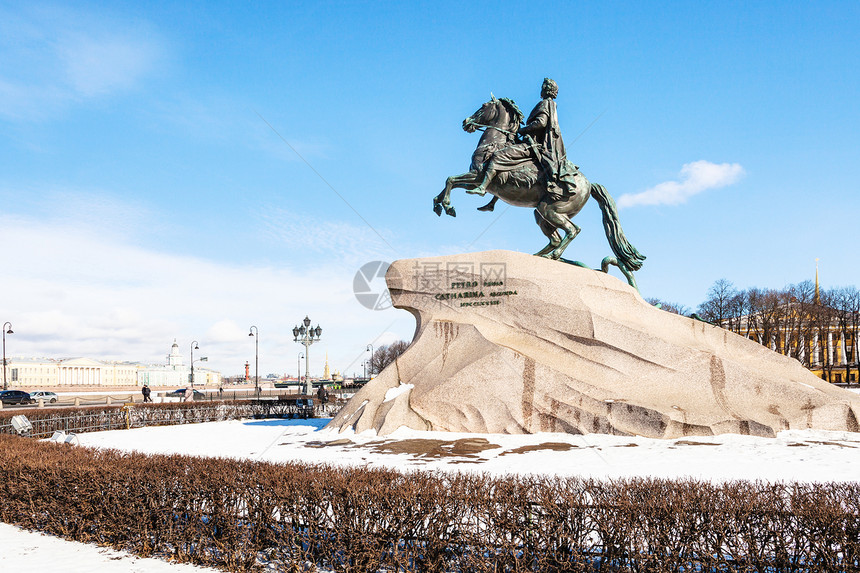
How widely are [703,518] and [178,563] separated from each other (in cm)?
436

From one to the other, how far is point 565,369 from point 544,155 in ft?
17.4

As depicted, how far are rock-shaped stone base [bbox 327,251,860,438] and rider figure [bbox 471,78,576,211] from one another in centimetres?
206

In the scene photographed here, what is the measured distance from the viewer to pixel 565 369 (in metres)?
12.1

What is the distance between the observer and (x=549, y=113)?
574 inches

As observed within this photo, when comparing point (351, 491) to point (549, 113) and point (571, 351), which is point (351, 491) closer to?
point (571, 351)

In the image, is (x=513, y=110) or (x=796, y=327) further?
(x=796, y=327)

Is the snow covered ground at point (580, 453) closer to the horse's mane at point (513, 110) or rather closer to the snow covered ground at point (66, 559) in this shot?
the snow covered ground at point (66, 559)

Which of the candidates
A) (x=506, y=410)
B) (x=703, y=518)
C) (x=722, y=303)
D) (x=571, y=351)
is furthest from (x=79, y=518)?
(x=722, y=303)

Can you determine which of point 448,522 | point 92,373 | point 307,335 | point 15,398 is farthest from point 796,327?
point 92,373

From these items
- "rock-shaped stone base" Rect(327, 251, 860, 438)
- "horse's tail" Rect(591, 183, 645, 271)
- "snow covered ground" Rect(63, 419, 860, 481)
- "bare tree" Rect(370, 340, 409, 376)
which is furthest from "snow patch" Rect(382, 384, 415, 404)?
"bare tree" Rect(370, 340, 409, 376)

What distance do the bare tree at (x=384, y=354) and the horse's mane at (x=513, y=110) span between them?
6390cm

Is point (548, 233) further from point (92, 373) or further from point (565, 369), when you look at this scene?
point (92, 373)

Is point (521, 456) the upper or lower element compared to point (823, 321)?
lower

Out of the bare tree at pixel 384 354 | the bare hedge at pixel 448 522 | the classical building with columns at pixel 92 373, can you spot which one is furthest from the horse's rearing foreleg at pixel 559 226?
the classical building with columns at pixel 92 373
